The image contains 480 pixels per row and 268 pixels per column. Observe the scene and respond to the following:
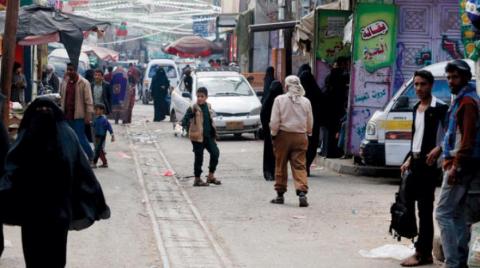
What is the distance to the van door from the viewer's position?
16.7 metres

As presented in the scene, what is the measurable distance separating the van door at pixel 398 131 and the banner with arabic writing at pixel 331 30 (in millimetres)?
5486

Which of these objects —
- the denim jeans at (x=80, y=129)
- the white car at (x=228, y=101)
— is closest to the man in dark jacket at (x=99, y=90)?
the white car at (x=228, y=101)

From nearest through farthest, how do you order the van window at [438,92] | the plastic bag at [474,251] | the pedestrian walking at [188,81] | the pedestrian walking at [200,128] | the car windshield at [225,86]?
the plastic bag at [474,251] → the van window at [438,92] → the pedestrian walking at [200,128] → the car windshield at [225,86] → the pedestrian walking at [188,81]

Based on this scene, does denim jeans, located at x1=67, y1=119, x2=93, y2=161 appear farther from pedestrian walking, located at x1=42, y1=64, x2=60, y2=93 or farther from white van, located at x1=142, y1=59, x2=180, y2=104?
white van, located at x1=142, y1=59, x2=180, y2=104

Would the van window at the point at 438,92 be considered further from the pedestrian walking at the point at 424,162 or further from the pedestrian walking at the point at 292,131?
the pedestrian walking at the point at 424,162

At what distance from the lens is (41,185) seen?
24.8 ft

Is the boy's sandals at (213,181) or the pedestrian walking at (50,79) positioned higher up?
the pedestrian walking at (50,79)

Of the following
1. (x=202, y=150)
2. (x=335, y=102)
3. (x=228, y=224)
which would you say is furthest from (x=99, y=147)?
(x=228, y=224)

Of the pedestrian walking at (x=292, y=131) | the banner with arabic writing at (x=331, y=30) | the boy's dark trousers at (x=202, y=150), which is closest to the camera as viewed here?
the pedestrian walking at (x=292, y=131)

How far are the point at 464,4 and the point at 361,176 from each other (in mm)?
8935

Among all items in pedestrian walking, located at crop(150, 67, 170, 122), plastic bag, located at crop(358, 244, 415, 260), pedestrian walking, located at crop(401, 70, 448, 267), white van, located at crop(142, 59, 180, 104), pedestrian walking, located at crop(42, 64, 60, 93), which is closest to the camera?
pedestrian walking, located at crop(401, 70, 448, 267)

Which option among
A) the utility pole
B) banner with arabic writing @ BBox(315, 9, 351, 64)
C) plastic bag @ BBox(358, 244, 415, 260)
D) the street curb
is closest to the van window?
the street curb

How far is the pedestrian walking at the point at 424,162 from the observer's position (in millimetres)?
9938

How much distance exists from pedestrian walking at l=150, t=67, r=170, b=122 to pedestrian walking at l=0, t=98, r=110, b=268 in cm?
2789
